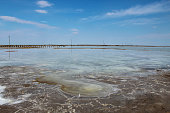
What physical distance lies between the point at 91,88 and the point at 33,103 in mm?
2700

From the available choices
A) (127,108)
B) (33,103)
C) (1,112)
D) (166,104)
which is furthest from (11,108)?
(166,104)

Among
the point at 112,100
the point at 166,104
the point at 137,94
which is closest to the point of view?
the point at 166,104

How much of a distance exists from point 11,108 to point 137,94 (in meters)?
4.63

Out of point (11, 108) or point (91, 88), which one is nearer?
point (11, 108)

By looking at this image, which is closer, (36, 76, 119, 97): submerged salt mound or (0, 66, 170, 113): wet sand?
(0, 66, 170, 113): wet sand

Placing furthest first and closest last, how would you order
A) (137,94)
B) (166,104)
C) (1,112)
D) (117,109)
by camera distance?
(137,94), (166,104), (117,109), (1,112)

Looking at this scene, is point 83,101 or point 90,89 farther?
point 90,89

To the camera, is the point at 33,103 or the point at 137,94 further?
the point at 137,94

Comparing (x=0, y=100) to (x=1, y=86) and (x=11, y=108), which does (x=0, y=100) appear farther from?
(x=1, y=86)

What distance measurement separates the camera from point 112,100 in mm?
5121

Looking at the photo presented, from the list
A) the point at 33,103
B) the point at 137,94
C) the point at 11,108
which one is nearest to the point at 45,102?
the point at 33,103

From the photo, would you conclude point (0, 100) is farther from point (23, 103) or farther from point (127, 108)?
point (127, 108)

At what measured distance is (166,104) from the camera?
4719 mm

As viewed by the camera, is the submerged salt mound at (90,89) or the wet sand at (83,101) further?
the submerged salt mound at (90,89)
